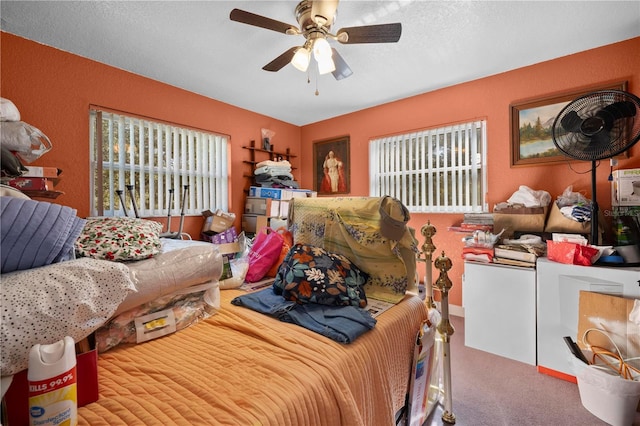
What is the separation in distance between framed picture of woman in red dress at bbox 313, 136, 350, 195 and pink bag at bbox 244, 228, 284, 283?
2285mm

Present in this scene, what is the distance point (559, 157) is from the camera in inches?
96.0

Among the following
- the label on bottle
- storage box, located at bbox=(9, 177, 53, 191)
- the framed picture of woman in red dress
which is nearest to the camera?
the label on bottle

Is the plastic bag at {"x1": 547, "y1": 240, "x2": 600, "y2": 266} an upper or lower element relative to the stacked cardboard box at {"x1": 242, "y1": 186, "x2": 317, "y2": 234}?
lower

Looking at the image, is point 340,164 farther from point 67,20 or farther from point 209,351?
point 209,351

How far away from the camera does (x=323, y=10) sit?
65.4 inches

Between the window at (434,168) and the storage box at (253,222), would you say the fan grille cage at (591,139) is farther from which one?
the storage box at (253,222)

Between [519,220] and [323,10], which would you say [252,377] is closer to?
[323,10]

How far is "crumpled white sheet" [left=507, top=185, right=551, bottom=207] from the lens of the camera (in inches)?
94.5

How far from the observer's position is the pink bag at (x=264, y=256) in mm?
1812

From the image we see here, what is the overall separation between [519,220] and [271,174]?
Answer: 2.87m

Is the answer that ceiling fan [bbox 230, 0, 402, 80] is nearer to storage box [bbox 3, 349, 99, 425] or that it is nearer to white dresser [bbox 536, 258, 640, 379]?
storage box [bbox 3, 349, 99, 425]

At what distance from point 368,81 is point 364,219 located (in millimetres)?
1998

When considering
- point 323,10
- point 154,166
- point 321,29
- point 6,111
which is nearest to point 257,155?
point 154,166

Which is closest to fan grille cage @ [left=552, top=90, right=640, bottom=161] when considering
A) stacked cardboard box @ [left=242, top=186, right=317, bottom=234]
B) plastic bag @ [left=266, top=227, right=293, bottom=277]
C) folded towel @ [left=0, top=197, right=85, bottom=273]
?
plastic bag @ [left=266, top=227, right=293, bottom=277]
